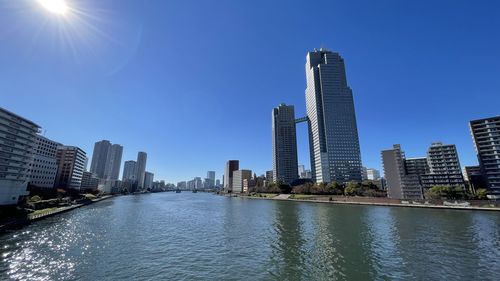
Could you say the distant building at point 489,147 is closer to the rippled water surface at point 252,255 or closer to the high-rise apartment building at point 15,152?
the rippled water surface at point 252,255

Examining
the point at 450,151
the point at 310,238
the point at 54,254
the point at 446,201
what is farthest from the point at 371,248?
the point at 450,151

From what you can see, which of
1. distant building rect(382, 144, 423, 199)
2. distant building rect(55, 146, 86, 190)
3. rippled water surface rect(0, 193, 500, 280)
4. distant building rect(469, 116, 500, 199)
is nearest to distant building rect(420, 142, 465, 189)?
distant building rect(382, 144, 423, 199)

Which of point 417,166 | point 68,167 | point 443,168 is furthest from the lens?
point 68,167

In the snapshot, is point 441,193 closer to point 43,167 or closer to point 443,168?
point 443,168

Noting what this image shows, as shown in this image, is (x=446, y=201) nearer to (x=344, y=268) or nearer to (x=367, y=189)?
(x=367, y=189)

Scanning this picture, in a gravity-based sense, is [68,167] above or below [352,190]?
above

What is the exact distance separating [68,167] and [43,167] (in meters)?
42.5

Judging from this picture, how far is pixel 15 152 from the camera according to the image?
88938 mm

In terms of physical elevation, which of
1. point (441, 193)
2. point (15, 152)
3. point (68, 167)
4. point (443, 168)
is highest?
point (68, 167)

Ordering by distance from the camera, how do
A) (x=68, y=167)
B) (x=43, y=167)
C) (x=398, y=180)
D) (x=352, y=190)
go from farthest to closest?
1. (x=68, y=167)
2. (x=398, y=180)
3. (x=352, y=190)
4. (x=43, y=167)

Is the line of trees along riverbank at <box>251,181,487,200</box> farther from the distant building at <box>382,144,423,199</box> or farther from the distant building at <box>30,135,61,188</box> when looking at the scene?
the distant building at <box>30,135,61,188</box>

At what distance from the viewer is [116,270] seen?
22.7 meters

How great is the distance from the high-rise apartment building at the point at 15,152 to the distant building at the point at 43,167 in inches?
1651

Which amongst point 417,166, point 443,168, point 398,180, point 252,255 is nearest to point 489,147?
point 443,168
